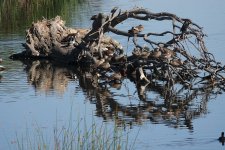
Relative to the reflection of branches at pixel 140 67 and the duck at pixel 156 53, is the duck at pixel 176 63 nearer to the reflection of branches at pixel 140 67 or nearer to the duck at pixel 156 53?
the reflection of branches at pixel 140 67

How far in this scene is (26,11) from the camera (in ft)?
90.6

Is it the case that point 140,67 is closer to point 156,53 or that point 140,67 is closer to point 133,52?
point 133,52

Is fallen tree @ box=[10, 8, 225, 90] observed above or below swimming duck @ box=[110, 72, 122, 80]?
above

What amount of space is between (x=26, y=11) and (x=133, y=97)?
39.8 feet

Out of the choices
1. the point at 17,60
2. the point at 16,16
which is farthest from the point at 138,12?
the point at 16,16

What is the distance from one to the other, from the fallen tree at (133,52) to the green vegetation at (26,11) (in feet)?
14.5

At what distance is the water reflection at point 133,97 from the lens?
1445 centimetres

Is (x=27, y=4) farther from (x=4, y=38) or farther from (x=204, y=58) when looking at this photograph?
(x=204, y=58)

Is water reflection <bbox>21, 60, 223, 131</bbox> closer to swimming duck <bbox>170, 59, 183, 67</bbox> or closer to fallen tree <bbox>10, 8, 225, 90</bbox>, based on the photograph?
fallen tree <bbox>10, 8, 225, 90</bbox>

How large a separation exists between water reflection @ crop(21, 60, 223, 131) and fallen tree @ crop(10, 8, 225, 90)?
0.29m

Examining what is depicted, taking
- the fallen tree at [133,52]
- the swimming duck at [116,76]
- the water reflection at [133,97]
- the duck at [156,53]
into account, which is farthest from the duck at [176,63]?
the swimming duck at [116,76]

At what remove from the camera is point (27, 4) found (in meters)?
28.4

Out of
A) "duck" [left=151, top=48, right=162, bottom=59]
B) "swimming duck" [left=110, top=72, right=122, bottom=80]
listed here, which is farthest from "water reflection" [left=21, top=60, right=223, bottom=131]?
"duck" [left=151, top=48, right=162, bottom=59]

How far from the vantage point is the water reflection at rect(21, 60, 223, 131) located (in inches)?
569
